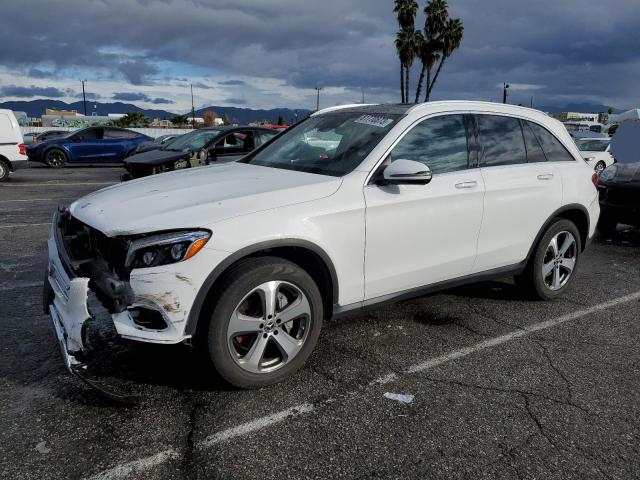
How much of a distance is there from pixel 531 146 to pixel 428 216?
149 cm

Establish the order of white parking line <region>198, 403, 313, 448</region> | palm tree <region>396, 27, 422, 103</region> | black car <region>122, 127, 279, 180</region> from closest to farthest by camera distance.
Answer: white parking line <region>198, 403, 313, 448</region>
black car <region>122, 127, 279, 180</region>
palm tree <region>396, 27, 422, 103</region>

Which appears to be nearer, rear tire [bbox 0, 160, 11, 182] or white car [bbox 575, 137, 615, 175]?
rear tire [bbox 0, 160, 11, 182]

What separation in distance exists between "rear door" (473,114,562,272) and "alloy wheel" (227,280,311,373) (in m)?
1.62

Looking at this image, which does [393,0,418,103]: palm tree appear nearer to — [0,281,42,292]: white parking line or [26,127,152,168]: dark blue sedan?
[26,127,152,168]: dark blue sedan

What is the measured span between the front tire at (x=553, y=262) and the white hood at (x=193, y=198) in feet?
7.20

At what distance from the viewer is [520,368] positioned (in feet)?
11.4

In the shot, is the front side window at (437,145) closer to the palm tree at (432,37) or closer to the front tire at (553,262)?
the front tire at (553,262)

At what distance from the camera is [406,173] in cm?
331

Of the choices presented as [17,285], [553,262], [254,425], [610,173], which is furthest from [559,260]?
[17,285]

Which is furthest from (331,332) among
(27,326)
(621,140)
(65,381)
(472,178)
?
(621,140)

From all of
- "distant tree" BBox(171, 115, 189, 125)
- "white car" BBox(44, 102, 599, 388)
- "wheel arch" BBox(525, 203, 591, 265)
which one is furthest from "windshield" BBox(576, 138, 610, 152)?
"distant tree" BBox(171, 115, 189, 125)

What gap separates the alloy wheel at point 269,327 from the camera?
2973 millimetres

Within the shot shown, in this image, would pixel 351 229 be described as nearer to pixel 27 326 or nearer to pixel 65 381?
pixel 65 381

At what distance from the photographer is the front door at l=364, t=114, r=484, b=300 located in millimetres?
3453
